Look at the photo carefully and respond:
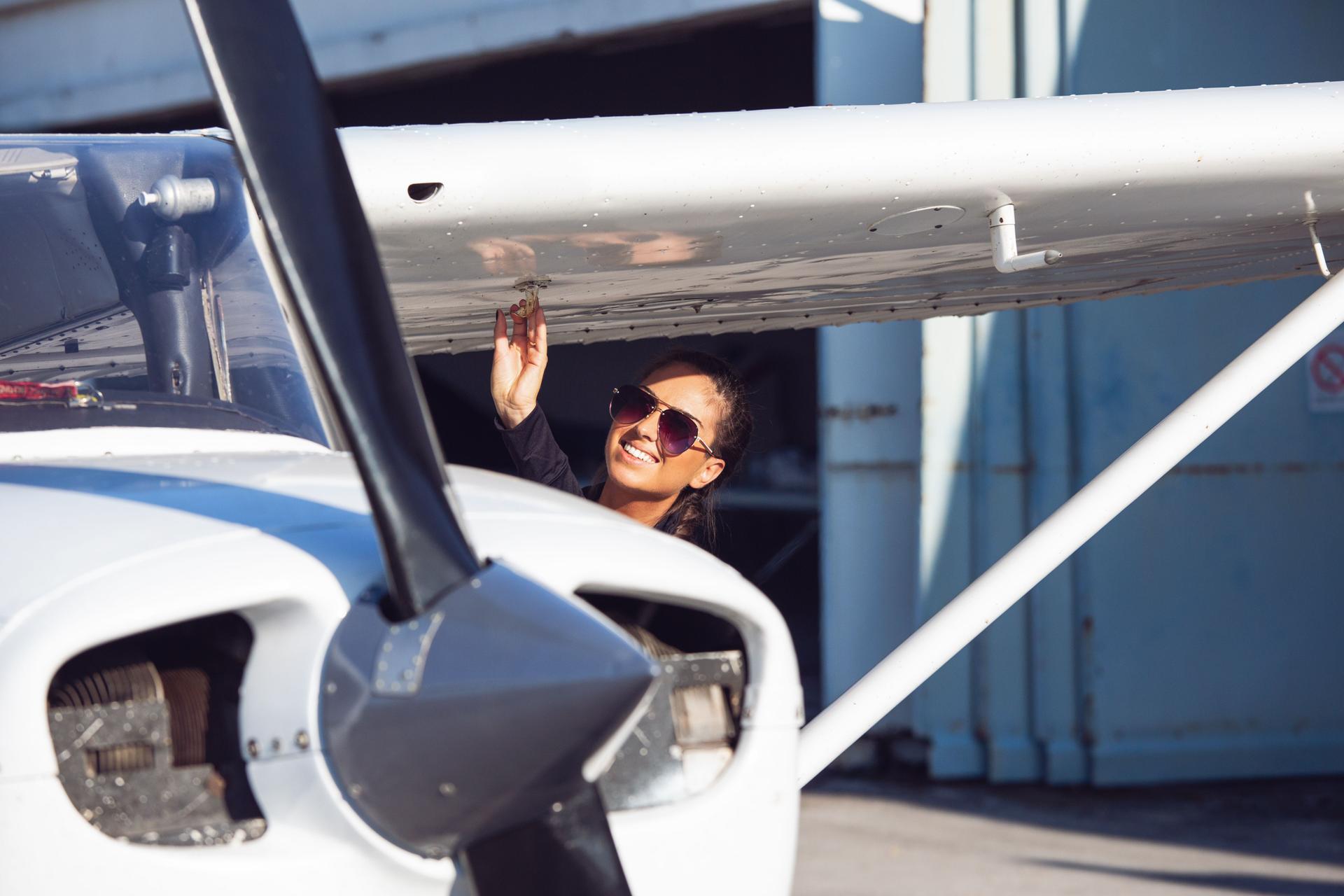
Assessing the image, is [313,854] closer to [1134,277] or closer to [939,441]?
[1134,277]

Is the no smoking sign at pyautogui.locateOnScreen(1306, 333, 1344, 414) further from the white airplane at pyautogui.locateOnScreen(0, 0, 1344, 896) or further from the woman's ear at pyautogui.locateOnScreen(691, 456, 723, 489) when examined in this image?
the white airplane at pyautogui.locateOnScreen(0, 0, 1344, 896)

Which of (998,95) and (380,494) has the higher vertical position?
(998,95)

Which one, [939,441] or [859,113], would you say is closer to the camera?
[859,113]

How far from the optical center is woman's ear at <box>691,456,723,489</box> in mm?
3090

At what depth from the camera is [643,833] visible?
59.2 inches

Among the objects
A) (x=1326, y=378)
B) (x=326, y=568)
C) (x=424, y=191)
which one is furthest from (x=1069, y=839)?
(x=326, y=568)

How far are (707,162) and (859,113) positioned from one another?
365 mm

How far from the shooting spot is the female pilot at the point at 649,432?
9.66ft

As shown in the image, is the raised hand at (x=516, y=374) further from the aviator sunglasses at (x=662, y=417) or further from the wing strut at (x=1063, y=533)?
the wing strut at (x=1063, y=533)

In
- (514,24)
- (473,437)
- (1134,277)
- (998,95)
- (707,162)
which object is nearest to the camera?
(707,162)

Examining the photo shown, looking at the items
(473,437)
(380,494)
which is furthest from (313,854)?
(473,437)

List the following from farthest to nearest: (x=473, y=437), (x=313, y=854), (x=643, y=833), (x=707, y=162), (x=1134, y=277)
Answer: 1. (x=473, y=437)
2. (x=1134, y=277)
3. (x=707, y=162)
4. (x=643, y=833)
5. (x=313, y=854)

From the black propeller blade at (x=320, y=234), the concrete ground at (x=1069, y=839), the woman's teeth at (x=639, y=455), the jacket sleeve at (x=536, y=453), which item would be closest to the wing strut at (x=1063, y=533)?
the woman's teeth at (x=639, y=455)

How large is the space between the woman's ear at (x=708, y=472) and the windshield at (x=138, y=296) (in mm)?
1196
